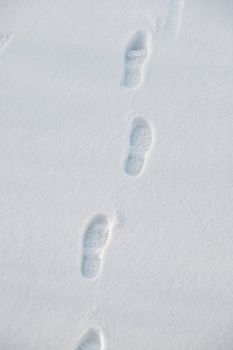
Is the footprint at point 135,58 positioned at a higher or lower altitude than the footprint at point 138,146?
higher

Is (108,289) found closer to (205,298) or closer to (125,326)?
(125,326)

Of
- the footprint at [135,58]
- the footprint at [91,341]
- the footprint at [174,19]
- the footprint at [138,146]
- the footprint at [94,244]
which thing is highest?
the footprint at [174,19]

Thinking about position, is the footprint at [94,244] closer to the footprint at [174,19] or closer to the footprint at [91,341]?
the footprint at [91,341]

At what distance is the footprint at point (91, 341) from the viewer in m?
0.95

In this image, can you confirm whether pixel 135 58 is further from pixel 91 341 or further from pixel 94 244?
pixel 91 341

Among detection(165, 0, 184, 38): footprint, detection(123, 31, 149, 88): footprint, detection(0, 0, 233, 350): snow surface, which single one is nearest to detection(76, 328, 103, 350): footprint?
detection(0, 0, 233, 350): snow surface

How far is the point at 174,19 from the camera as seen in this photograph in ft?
3.50

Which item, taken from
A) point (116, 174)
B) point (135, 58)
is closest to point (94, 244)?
point (116, 174)

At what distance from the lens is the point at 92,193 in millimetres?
1011

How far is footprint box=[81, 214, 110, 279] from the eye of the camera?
978mm

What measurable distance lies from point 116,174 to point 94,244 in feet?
0.45

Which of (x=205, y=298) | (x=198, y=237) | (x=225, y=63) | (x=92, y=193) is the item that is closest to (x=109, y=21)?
(x=225, y=63)

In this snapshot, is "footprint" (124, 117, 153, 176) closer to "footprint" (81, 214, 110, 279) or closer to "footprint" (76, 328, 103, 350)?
"footprint" (81, 214, 110, 279)

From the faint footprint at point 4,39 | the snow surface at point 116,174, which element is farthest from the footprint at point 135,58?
the faint footprint at point 4,39
